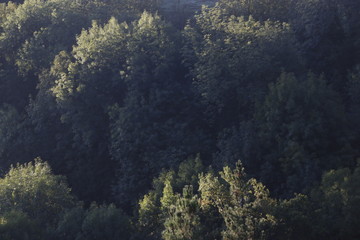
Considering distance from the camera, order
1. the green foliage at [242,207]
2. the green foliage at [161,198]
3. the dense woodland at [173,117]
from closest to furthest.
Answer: the green foliage at [242,207] → the green foliage at [161,198] → the dense woodland at [173,117]

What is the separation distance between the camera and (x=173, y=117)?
135 feet

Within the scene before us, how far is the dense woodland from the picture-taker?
3045 cm

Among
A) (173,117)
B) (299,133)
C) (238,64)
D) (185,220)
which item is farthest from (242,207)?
(173,117)

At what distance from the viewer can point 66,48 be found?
4781 cm

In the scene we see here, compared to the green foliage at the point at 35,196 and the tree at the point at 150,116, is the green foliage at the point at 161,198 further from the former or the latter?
the green foliage at the point at 35,196

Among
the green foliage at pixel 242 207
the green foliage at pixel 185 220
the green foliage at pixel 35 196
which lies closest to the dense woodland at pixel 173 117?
the green foliage at pixel 35 196

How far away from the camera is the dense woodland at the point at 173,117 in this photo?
30453 mm

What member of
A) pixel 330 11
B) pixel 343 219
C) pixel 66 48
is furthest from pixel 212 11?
pixel 343 219

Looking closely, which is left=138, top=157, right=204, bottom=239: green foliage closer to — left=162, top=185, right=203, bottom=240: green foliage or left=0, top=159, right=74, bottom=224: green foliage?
left=162, top=185, right=203, bottom=240: green foliage

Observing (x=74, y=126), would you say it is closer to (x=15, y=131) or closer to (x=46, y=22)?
(x=15, y=131)

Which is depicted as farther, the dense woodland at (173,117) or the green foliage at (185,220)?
the dense woodland at (173,117)

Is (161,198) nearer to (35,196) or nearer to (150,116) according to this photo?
(35,196)

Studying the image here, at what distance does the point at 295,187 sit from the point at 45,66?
26.8 meters

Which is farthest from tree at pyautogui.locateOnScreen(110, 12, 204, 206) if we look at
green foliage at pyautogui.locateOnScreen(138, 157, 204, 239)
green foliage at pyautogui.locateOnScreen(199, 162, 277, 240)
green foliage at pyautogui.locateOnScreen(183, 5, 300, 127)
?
green foliage at pyautogui.locateOnScreen(199, 162, 277, 240)
